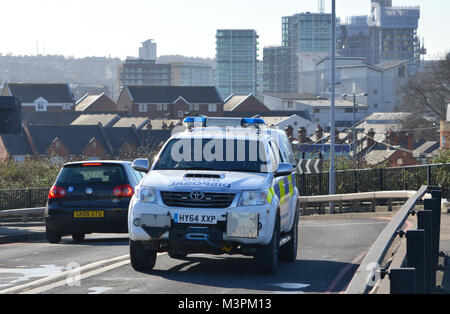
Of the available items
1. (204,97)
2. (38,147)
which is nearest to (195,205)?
(38,147)

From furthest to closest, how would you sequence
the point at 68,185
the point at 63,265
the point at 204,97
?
the point at 204,97, the point at 68,185, the point at 63,265

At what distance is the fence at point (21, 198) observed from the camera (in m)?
35.8

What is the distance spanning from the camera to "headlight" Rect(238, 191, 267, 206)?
10594 mm

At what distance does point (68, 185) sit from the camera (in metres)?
16.6

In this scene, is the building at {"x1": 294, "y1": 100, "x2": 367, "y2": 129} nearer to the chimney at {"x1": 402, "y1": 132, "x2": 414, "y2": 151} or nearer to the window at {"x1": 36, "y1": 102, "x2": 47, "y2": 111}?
the window at {"x1": 36, "y1": 102, "x2": 47, "y2": 111}

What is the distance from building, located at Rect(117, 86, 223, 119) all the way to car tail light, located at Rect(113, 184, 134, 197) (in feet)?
478

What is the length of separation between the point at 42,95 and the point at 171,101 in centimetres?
2547

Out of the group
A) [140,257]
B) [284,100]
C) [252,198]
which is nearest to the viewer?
[252,198]

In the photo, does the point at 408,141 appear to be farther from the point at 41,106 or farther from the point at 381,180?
the point at 41,106

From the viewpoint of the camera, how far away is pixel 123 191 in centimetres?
1661

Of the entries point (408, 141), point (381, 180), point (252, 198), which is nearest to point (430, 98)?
point (408, 141)
